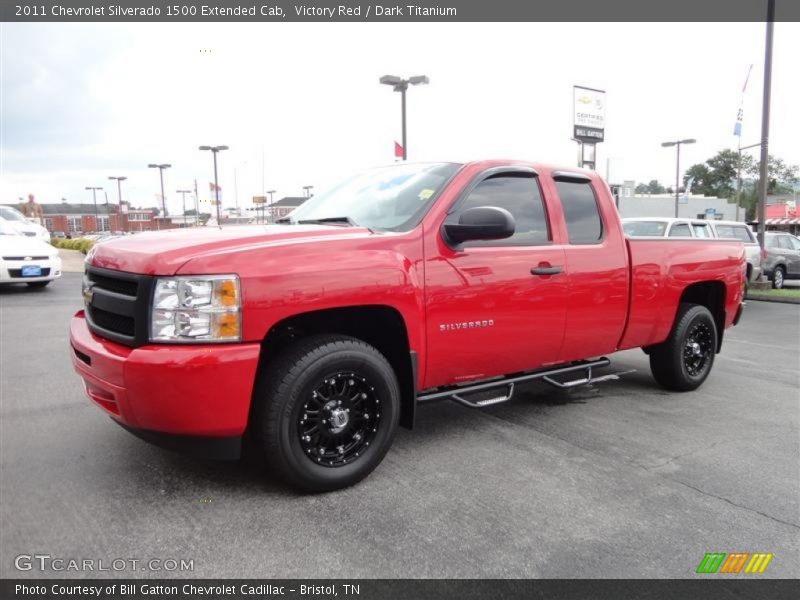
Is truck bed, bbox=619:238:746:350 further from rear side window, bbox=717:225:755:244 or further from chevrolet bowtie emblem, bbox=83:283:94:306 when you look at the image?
rear side window, bbox=717:225:755:244

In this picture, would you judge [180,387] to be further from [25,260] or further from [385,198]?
[25,260]

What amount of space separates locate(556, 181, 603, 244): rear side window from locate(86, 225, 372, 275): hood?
1681 millimetres

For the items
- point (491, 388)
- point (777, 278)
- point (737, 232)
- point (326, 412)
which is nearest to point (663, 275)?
point (491, 388)

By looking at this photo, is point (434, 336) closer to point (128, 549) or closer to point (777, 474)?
point (128, 549)

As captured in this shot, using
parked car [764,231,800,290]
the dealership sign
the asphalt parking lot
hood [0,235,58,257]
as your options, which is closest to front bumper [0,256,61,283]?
hood [0,235,58,257]

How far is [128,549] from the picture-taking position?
8.51 ft

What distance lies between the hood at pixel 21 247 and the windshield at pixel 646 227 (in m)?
11.5

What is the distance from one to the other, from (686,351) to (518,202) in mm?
2427

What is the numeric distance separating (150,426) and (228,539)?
2.09 feet

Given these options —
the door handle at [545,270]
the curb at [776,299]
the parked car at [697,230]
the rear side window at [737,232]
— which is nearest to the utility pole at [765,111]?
the rear side window at [737,232]

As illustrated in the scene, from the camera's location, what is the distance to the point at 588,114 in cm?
2144

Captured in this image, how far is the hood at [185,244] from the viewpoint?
2824mm
